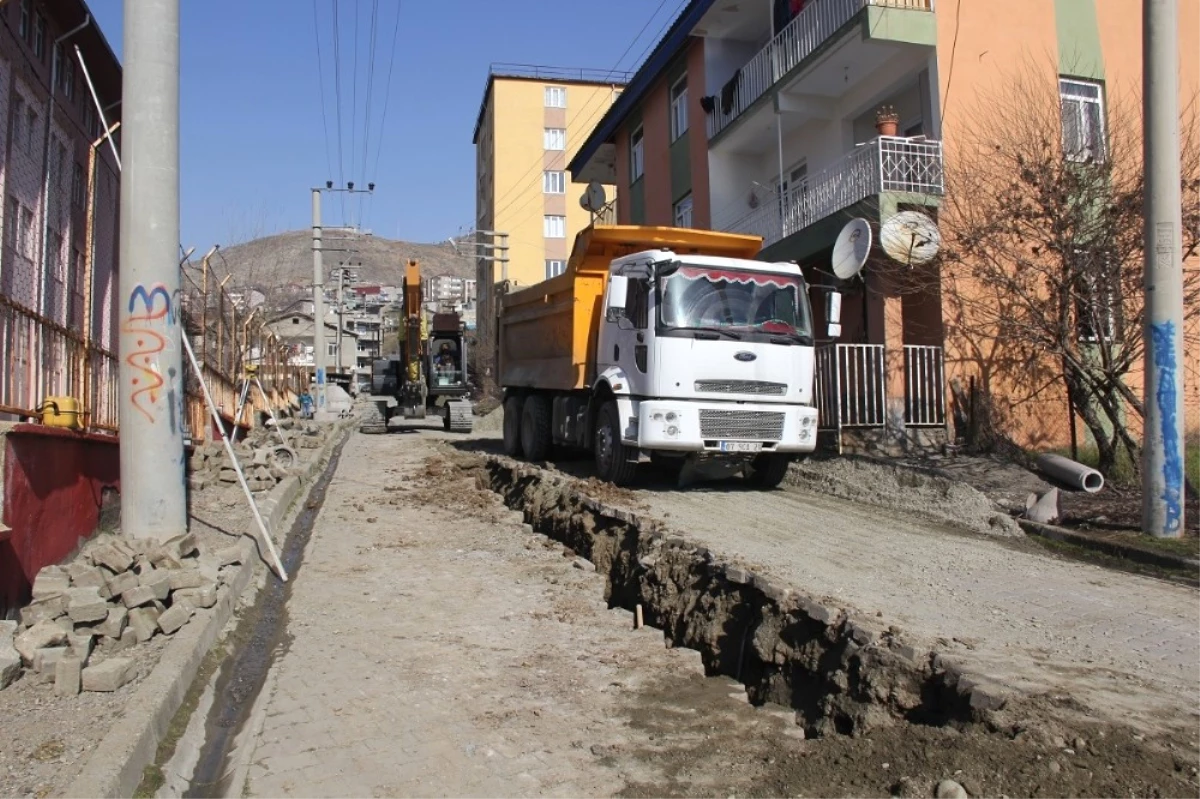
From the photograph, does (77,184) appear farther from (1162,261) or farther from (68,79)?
(1162,261)

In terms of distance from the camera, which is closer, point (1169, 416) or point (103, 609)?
point (103, 609)

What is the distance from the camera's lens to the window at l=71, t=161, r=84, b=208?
12641 millimetres

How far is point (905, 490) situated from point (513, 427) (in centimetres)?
736

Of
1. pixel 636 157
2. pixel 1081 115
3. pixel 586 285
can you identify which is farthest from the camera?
pixel 636 157

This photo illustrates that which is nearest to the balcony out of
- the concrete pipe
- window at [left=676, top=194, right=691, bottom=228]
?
the concrete pipe

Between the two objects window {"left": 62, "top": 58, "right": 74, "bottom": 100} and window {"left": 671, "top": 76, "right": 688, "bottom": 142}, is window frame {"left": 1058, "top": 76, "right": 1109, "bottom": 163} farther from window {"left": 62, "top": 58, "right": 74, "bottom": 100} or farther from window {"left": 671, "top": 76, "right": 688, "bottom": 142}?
window {"left": 62, "top": 58, "right": 74, "bottom": 100}

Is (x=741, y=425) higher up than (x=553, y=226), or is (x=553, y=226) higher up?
(x=553, y=226)

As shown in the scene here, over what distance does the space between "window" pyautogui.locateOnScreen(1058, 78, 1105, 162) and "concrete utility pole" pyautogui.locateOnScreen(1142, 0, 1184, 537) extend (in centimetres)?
439

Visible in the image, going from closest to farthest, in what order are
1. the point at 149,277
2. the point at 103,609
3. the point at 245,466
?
the point at 103,609 < the point at 149,277 < the point at 245,466

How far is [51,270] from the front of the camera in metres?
12.0

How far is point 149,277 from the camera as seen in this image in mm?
7348

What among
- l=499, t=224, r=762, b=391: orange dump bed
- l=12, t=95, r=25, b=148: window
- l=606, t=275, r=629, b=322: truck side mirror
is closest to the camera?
l=606, t=275, r=629, b=322: truck side mirror

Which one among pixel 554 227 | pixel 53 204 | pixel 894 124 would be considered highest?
pixel 554 227

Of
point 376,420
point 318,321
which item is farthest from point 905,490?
point 318,321
